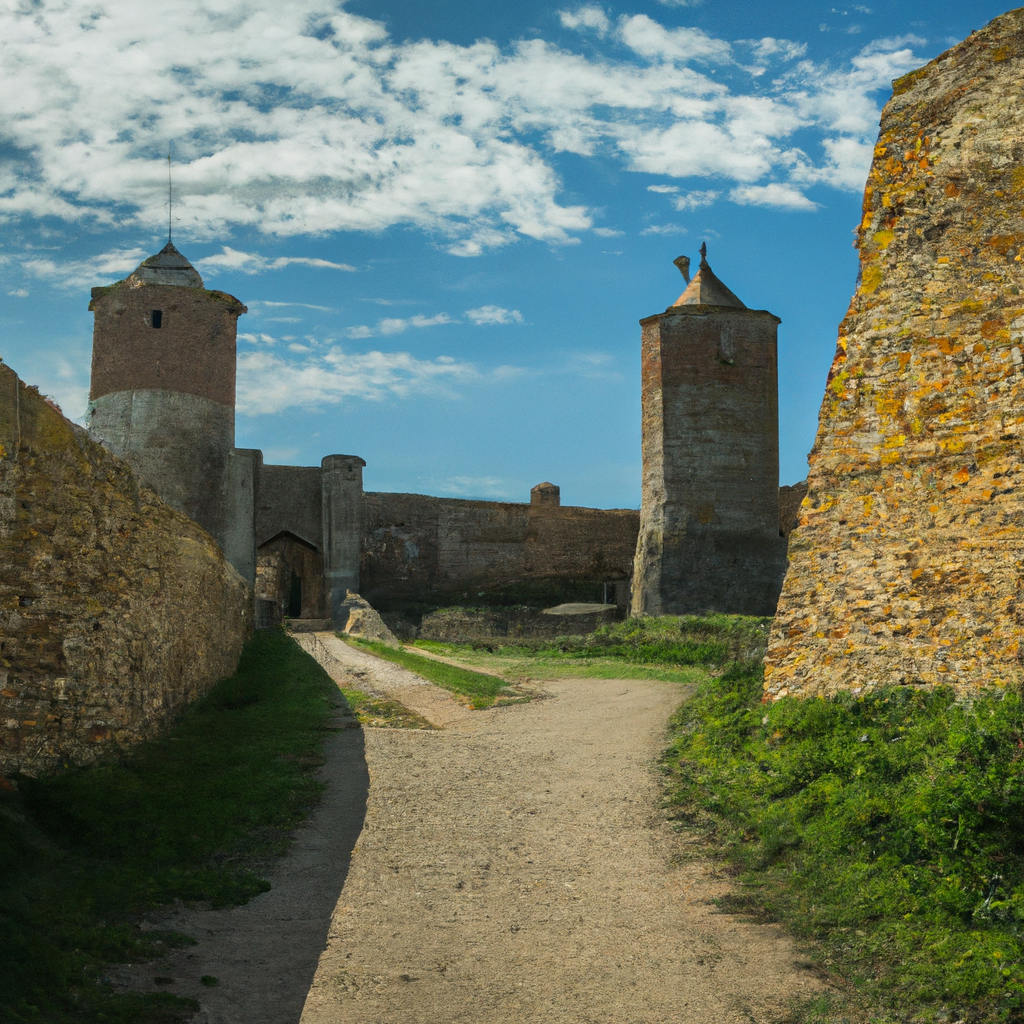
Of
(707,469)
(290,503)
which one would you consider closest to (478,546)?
(290,503)

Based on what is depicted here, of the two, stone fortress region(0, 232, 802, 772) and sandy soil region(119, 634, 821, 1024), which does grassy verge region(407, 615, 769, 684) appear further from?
sandy soil region(119, 634, 821, 1024)

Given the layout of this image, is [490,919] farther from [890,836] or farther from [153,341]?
[153,341]

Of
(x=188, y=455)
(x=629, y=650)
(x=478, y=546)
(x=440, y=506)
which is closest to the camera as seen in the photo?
(x=629, y=650)

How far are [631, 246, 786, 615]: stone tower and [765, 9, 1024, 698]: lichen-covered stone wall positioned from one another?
671 inches

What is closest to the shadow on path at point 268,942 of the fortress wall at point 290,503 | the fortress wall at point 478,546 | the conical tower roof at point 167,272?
the fortress wall at point 290,503

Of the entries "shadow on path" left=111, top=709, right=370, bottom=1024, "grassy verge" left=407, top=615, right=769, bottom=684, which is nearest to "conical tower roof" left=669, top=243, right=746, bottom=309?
"grassy verge" left=407, top=615, right=769, bottom=684

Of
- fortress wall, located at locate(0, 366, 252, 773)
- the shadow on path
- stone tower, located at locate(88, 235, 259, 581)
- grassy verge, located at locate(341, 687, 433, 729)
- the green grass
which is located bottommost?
the shadow on path

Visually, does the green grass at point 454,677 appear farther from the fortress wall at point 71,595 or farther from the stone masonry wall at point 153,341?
the stone masonry wall at point 153,341

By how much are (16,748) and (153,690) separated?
2022 millimetres

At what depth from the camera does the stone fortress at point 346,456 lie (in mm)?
24609

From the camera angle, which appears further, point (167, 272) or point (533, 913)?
point (167, 272)

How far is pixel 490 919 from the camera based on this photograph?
556 cm

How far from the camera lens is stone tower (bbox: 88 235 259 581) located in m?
24.4

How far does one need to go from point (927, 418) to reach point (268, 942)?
5937mm
